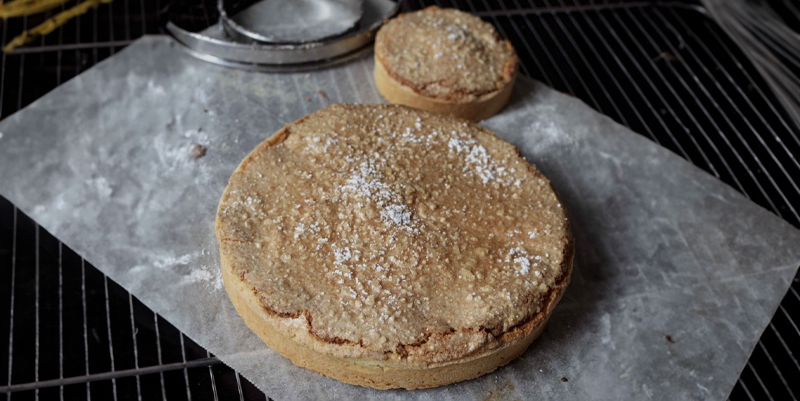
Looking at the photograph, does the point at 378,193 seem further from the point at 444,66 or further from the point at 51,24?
the point at 51,24

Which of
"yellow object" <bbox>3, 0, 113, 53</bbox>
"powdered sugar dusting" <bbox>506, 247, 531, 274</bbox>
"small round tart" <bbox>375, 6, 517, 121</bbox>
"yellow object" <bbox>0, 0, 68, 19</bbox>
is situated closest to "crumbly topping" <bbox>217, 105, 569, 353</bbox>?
"powdered sugar dusting" <bbox>506, 247, 531, 274</bbox>

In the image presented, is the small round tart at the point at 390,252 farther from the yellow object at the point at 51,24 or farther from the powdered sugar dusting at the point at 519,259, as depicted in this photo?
the yellow object at the point at 51,24

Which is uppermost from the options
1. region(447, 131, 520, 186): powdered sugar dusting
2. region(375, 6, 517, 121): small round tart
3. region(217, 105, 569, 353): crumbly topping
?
region(375, 6, 517, 121): small round tart

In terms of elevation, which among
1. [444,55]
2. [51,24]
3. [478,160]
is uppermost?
[444,55]

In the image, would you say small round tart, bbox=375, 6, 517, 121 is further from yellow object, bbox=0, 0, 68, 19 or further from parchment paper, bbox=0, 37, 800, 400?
yellow object, bbox=0, 0, 68, 19

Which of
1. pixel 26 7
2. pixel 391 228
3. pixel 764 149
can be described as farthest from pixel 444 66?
pixel 26 7

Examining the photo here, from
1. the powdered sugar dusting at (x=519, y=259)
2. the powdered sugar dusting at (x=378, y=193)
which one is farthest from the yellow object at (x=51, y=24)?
the powdered sugar dusting at (x=519, y=259)
